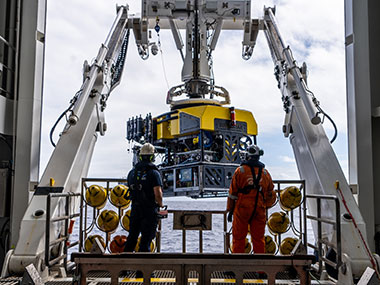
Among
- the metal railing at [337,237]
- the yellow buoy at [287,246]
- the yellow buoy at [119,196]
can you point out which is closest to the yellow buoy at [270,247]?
the yellow buoy at [287,246]

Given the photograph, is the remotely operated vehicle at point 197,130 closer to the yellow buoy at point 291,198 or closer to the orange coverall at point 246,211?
the yellow buoy at point 291,198

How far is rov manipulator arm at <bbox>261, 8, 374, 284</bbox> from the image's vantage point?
5095 millimetres

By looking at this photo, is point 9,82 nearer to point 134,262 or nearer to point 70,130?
point 70,130

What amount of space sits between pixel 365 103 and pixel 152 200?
3.80m

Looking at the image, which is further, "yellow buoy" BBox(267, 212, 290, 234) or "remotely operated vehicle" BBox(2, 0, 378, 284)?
"yellow buoy" BBox(267, 212, 290, 234)

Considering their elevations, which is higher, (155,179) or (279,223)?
(155,179)

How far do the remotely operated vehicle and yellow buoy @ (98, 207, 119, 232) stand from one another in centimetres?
60

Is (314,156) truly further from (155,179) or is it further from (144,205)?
(144,205)

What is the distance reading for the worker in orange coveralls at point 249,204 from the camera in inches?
223

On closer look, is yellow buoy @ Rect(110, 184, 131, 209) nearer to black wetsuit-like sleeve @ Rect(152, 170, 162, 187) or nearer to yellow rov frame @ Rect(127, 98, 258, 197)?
black wetsuit-like sleeve @ Rect(152, 170, 162, 187)

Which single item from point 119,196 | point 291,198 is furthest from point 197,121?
point 291,198

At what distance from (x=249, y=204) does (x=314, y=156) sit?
1.34m

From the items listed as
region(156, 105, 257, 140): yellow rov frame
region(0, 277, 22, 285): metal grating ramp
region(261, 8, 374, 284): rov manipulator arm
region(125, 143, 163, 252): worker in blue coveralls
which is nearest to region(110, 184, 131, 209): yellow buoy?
region(125, 143, 163, 252): worker in blue coveralls

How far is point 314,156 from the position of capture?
6270 millimetres
